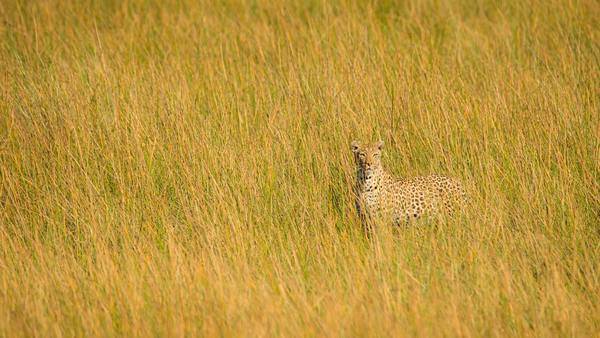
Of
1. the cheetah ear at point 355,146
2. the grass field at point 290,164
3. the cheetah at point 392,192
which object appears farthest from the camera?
the cheetah ear at point 355,146

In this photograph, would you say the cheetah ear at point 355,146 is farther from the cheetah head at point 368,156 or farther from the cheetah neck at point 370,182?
the cheetah neck at point 370,182

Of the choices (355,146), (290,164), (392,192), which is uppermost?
(355,146)

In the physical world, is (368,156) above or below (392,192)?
above

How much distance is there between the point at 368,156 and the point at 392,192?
0.93ft

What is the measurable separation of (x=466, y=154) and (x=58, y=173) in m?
2.49

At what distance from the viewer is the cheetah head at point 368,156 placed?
466 cm

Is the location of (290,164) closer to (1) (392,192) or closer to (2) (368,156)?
(2) (368,156)

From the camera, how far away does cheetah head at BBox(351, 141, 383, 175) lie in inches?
183

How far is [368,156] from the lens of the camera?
15.3ft

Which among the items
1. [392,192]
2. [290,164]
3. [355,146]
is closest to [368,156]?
[355,146]

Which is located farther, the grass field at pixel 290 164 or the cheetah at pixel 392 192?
the cheetah at pixel 392 192

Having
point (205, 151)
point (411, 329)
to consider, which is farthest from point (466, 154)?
point (411, 329)

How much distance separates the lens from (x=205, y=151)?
4.87m

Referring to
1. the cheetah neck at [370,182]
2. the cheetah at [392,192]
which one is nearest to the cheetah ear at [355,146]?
the cheetah at [392,192]
